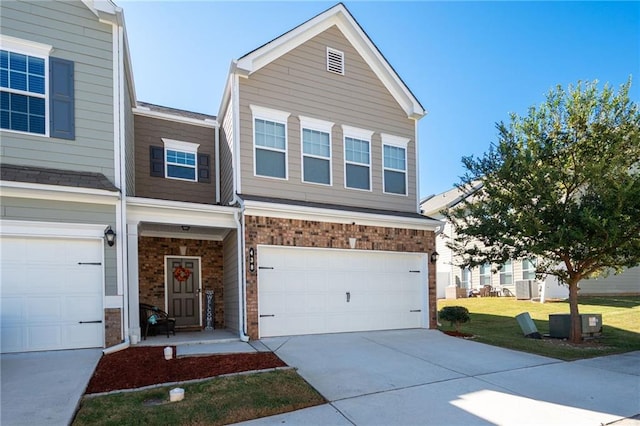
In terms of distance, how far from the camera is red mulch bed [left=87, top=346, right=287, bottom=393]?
5.77 meters

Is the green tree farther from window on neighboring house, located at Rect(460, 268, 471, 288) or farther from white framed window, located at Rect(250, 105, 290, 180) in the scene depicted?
window on neighboring house, located at Rect(460, 268, 471, 288)

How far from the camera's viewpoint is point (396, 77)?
12.2m

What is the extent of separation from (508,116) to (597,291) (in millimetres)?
14068

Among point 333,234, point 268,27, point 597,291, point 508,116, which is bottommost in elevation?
point 597,291

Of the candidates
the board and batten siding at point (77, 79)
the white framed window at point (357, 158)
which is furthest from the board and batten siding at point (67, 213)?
the white framed window at point (357, 158)

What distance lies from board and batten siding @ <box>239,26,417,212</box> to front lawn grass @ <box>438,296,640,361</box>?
4300 millimetres

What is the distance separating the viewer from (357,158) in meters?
11.4

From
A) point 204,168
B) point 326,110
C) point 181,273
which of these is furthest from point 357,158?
point 181,273

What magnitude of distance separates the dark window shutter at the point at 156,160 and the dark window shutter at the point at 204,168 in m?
1.05

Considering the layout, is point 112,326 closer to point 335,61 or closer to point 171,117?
point 171,117

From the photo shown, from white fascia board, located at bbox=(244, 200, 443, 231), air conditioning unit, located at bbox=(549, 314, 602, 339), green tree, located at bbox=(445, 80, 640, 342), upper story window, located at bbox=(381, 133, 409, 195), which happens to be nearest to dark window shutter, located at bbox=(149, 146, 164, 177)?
white fascia board, located at bbox=(244, 200, 443, 231)

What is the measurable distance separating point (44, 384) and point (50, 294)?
91.6 inches

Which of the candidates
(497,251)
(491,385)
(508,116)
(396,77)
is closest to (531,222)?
(497,251)

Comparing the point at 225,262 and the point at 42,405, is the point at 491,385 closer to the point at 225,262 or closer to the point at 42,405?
the point at 42,405
